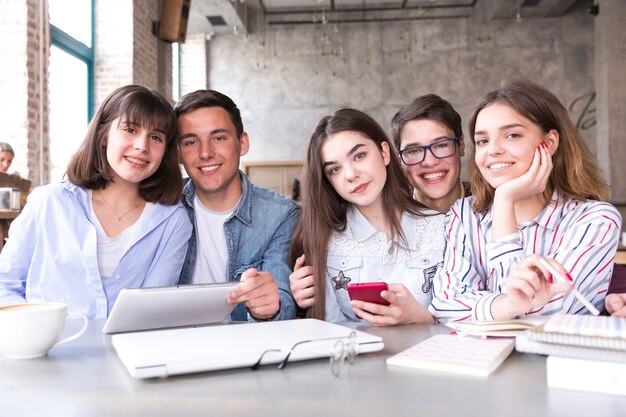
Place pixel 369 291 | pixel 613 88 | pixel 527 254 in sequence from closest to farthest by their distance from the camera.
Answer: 1. pixel 369 291
2. pixel 527 254
3. pixel 613 88

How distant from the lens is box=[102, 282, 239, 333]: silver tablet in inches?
47.3

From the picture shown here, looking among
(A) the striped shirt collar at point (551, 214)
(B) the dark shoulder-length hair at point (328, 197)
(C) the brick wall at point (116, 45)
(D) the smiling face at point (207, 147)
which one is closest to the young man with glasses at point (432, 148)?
(B) the dark shoulder-length hair at point (328, 197)

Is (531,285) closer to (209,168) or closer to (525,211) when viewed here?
(525,211)

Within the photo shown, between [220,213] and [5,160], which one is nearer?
[220,213]

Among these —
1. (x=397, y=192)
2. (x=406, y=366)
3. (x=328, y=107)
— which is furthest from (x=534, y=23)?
(x=406, y=366)

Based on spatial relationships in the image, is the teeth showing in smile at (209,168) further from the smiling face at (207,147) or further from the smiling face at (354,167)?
the smiling face at (354,167)

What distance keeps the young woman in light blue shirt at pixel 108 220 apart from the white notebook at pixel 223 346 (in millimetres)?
848

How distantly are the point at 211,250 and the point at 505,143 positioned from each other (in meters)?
1.11

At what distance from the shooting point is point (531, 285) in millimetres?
1173

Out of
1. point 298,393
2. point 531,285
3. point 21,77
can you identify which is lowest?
point 298,393

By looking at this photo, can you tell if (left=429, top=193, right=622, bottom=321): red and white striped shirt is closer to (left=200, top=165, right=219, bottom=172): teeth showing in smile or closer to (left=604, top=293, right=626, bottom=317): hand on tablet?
(left=604, top=293, right=626, bottom=317): hand on tablet

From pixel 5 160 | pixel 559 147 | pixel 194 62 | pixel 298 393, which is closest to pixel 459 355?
pixel 298 393

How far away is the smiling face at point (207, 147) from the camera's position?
208 cm

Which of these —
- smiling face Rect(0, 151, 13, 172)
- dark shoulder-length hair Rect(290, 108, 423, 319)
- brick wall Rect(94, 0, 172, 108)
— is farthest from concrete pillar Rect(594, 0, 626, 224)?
smiling face Rect(0, 151, 13, 172)
